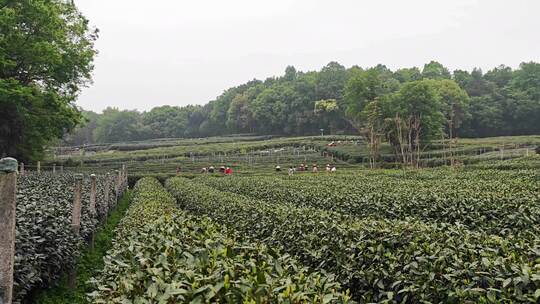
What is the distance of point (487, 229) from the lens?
6703 mm

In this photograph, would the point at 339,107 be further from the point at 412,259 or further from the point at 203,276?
the point at 203,276

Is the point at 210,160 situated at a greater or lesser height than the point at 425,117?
lesser

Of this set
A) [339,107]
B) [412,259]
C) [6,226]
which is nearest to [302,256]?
[412,259]

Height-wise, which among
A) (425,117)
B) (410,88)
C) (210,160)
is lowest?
(210,160)

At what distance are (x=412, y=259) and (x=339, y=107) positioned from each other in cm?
7812

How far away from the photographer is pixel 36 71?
2462 centimetres

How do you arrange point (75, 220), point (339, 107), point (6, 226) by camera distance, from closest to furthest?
1. point (6, 226)
2. point (75, 220)
3. point (339, 107)

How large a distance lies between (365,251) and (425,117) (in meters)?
50.2

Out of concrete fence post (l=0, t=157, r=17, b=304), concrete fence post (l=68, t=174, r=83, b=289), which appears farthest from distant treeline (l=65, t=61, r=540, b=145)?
concrete fence post (l=0, t=157, r=17, b=304)

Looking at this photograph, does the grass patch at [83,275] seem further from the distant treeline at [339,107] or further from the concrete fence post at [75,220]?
the distant treeline at [339,107]

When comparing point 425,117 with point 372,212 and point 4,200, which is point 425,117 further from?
point 4,200

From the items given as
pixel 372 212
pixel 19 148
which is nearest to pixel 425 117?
pixel 19 148

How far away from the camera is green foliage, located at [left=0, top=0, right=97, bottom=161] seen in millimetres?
22156

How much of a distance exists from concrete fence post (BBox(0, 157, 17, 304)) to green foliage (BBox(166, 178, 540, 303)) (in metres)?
2.71
